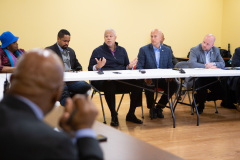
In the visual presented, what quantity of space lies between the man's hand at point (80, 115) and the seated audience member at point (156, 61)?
374 centimetres

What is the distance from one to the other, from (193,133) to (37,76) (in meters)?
3.33

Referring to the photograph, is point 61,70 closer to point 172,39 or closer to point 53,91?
point 53,91

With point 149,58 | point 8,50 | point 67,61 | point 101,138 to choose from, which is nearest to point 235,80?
point 149,58

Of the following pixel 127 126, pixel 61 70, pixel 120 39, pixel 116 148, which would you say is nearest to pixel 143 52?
pixel 127 126

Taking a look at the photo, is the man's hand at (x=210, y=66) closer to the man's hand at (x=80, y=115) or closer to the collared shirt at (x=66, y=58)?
the collared shirt at (x=66, y=58)

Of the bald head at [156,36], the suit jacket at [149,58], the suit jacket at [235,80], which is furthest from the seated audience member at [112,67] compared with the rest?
the suit jacket at [235,80]

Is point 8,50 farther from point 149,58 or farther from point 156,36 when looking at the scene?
point 156,36

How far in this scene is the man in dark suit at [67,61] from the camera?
13.2 ft

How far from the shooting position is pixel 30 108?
0.75 m

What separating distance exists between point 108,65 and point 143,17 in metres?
2.66

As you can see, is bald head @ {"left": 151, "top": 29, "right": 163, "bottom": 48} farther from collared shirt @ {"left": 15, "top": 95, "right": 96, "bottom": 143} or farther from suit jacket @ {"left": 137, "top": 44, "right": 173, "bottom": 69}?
collared shirt @ {"left": 15, "top": 95, "right": 96, "bottom": 143}

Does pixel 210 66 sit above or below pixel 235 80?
above

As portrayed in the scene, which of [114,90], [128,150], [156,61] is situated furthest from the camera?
[156,61]

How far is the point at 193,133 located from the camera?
12.5 ft
